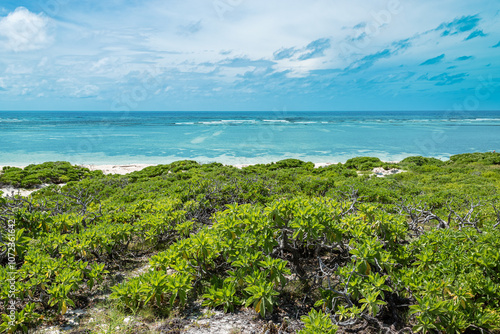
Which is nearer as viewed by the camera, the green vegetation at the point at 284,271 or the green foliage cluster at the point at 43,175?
the green vegetation at the point at 284,271

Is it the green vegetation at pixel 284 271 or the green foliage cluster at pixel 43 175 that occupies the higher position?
the green vegetation at pixel 284 271

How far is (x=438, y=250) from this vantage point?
362 cm

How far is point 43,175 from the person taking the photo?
15695 mm

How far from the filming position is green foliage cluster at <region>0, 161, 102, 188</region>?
48.7ft

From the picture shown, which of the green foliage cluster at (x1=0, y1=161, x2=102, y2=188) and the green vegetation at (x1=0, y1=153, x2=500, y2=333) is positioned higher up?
the green vegetation at (x1=0, y1=153, x2=500, y2=333)

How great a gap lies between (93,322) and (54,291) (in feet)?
2.06

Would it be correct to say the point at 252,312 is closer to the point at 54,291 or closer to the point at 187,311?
the point at 187,311

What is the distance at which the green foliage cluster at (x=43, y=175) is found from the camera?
14844mm

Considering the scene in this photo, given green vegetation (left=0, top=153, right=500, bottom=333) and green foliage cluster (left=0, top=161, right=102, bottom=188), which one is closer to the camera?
green vegetation (left=0, top=153, right=500, bottom=333)

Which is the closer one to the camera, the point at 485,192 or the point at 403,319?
the point at 403,319

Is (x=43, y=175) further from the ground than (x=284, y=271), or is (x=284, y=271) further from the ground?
(x=284, y=271)

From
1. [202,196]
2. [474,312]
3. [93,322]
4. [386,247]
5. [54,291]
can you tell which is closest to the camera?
[474,312]

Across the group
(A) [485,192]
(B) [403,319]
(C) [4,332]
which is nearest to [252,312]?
(B) [403,319]

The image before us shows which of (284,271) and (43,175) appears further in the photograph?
(43,175)
